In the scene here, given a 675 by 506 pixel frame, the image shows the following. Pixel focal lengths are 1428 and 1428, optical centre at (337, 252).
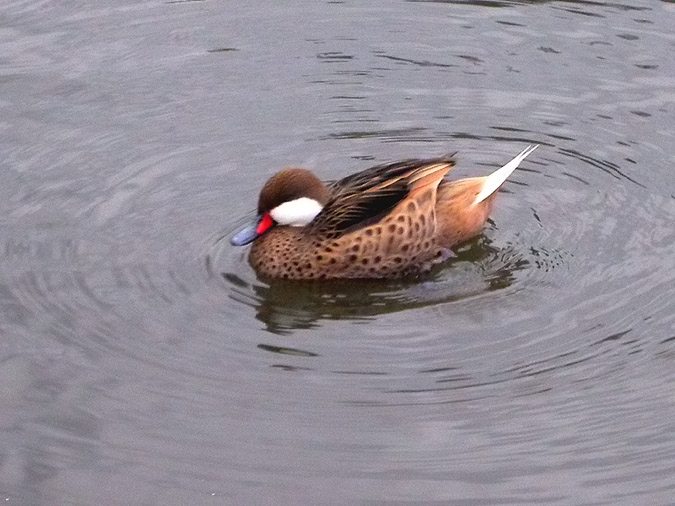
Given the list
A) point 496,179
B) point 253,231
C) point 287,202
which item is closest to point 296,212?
point 287,202

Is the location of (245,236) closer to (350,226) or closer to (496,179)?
(350,226)

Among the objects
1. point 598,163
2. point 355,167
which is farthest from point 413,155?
point 598,163

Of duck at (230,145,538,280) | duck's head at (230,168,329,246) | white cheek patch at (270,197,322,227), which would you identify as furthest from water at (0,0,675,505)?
white cheek patch at (270,197,322,227)

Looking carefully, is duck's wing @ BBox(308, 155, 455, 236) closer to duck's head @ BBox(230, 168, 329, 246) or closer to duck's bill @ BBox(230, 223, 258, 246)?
duck's head @ BBox(230, 168, 329, 246)

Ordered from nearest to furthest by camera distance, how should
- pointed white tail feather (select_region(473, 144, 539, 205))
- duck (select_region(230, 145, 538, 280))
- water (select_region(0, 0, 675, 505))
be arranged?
water (select_region(0, 0, 675, 505)), duck (select_region(230, 145, 538, 280)), pointed white tail feather (select_region(473, 144, 539, 205))

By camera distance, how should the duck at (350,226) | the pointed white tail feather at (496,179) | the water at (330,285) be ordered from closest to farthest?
the water at (330,285) < the duck at (350,226) < the pointed white tail feather at (496,179)

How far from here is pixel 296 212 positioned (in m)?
9.32

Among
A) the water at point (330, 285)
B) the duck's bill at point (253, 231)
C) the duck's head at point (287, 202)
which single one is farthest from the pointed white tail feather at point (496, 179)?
the duck's bill at point (253, 231)

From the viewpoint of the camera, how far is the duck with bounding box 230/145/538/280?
30.1ft

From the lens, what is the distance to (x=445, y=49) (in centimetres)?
1226

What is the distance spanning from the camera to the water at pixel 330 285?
7.20 m

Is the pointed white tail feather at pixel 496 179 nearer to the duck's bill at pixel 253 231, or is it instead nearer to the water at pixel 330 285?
the water at pixel 330 285

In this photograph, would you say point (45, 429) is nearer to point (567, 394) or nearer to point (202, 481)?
point (202, 481)

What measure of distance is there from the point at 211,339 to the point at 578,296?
88.9 inches
